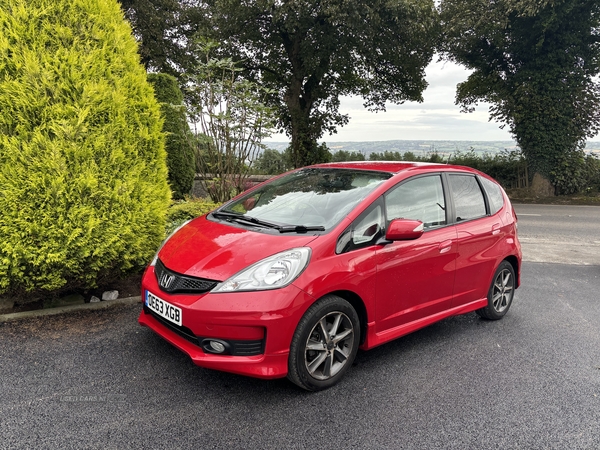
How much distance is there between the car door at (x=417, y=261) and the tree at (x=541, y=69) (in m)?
14.2

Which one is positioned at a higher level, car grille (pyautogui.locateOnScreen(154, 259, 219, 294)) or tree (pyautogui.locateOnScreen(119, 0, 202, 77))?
tree (pyautogui.locateOnScreen(119, 0, 202, 77))

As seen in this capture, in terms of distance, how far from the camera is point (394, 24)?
1634cm

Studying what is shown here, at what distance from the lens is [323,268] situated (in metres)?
2.90

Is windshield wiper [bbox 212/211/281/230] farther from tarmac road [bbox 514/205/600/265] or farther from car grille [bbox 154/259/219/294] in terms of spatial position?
tarmac road [bbox 514/205/600/265]

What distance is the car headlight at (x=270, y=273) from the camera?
2766 millimetres

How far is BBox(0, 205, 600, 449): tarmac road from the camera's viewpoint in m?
2.52

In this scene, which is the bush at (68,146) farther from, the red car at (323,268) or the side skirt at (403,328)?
the side skirt at (403,328)

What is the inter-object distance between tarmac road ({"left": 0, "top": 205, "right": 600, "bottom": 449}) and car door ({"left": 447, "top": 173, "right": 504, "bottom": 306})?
48 cm

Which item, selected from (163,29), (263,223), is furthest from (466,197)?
(163,29)

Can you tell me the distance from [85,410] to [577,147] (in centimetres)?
1930

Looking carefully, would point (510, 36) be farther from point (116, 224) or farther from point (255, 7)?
point (116, 224)

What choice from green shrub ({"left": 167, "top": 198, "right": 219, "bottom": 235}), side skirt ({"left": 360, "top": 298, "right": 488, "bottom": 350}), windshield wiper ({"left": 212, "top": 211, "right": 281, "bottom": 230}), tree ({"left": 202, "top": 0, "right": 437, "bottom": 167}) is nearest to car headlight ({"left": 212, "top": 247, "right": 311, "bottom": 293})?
windshield wiper ({"left": 212, "top": 211, "right": 281, "bottom": 230})

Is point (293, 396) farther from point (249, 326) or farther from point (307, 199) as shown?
point (307, 199)

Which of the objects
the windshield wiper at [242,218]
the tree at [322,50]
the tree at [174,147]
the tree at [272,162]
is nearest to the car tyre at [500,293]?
the windshield wiper at [242,218]
